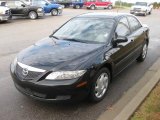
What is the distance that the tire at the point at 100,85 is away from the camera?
508cm

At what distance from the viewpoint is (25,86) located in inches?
188

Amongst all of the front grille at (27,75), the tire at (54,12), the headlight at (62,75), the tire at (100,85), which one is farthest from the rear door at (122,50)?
the tire at (54,12)

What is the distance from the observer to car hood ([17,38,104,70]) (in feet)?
15.8

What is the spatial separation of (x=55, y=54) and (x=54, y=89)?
2.76 feet

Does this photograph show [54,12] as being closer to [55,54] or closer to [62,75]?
[55,54]

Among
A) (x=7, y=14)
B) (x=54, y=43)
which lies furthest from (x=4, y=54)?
(x=7, y=14)

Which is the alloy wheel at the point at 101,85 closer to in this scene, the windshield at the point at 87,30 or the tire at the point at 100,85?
the tire at the point at 100,85

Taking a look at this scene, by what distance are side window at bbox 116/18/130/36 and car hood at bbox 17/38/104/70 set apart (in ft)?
2.98

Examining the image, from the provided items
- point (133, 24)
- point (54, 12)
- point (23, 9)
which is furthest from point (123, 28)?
point (54, 12)

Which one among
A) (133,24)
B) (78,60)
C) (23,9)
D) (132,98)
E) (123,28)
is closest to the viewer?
(78,60)

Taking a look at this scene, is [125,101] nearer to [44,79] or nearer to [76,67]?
[76,67]

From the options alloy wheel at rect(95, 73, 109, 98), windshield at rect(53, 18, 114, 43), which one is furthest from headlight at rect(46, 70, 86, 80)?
windshield at rect(53, 18, 114, 43)

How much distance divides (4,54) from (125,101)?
16.8ft

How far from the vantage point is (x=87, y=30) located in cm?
625
